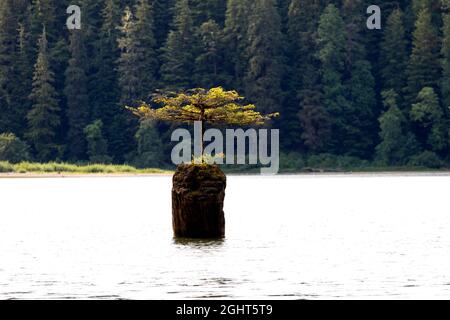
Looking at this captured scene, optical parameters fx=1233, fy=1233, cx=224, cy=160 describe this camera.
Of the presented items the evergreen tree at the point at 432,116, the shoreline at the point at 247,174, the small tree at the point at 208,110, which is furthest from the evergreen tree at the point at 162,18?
the small tree at the point at 208,110

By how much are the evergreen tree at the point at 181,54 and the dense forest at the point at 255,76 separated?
158mm

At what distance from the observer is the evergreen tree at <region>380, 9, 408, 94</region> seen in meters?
136

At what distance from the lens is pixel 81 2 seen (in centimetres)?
14175

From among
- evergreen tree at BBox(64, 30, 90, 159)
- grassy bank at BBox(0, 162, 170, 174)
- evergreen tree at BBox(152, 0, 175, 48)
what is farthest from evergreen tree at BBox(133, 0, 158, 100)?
grassy bank at BBox(0, 162, 170, 174)

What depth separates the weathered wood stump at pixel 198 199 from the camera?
44406 mm

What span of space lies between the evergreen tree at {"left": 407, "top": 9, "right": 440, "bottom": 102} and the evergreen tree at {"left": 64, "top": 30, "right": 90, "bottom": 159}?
35.8 metres

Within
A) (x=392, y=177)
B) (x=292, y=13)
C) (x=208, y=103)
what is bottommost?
(x=392, y=177)

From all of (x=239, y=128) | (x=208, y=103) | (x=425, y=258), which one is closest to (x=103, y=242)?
(x=208, y=103)

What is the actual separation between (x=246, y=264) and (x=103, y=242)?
34.9 ft

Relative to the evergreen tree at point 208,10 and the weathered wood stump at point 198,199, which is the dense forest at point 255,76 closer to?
the evergreen tree at point 208,10

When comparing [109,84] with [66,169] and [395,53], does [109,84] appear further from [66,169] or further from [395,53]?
[395,53]

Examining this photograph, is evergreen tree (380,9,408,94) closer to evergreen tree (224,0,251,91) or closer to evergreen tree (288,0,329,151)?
evergreen tree (288,0,329,151)

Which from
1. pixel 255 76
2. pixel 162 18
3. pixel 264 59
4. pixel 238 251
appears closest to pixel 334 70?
pixel 264 59
